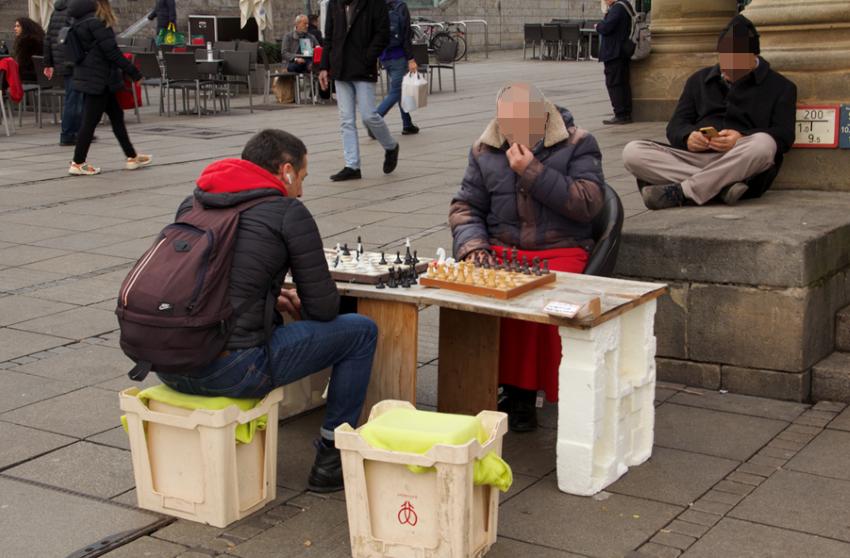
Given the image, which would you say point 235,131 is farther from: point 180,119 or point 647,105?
point 647,105

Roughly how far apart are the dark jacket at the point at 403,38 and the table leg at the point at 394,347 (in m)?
9.82

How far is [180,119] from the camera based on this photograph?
1772 centimetres

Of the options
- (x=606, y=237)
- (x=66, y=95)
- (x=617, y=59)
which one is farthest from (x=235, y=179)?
(x=66, y=95)

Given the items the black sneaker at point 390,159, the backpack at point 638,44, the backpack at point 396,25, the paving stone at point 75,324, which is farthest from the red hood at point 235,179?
the backpack at point 638,44

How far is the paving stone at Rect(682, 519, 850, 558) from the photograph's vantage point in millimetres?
3783

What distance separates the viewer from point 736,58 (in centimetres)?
620

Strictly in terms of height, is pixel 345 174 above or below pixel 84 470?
above

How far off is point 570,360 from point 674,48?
34.1 feet

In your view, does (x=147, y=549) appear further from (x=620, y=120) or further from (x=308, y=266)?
(x=620, y=120)

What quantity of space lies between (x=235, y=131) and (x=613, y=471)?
12216 mm

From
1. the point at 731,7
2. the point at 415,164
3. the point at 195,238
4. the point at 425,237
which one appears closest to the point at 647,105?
the point at 731,7

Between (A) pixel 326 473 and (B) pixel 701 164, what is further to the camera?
(B) pixel 701 164

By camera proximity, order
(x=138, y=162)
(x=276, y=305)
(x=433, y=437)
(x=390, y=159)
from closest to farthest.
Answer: (x=433, y=437), (x=276, y=305), (x=390, y=159), (x=138, y=162)

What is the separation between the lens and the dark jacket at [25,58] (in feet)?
54.3
